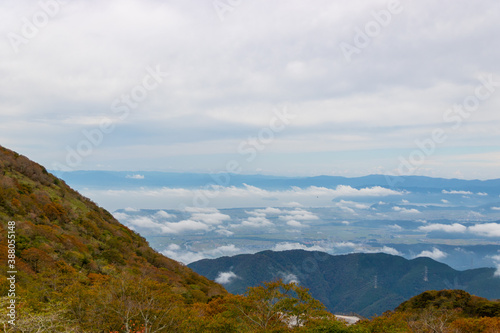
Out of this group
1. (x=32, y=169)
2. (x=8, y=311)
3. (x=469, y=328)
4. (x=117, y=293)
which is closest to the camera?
(x=8, y=311)

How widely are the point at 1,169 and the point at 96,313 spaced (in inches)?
1820

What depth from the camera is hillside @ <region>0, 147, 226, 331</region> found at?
2502 cm

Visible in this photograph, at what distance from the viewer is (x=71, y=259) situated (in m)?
41.6

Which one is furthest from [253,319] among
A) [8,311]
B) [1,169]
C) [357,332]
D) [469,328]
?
[1,169]

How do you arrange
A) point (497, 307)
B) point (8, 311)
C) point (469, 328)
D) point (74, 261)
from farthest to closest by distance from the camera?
point (497, 307) < point (74, 261) < point (469, 328) < point (8, 311)

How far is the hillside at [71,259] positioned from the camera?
2502 cm

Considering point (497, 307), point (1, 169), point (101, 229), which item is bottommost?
point (497, 307)

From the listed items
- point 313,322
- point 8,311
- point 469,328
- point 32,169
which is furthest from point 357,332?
point 32,169

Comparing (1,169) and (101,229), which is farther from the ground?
(1,169)

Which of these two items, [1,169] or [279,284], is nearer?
[279,284]

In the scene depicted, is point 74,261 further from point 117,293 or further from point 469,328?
point 469,328

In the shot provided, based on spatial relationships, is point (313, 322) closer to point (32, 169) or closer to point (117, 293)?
point (117, 293)

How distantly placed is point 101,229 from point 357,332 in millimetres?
49668

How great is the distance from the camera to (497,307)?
171ft
